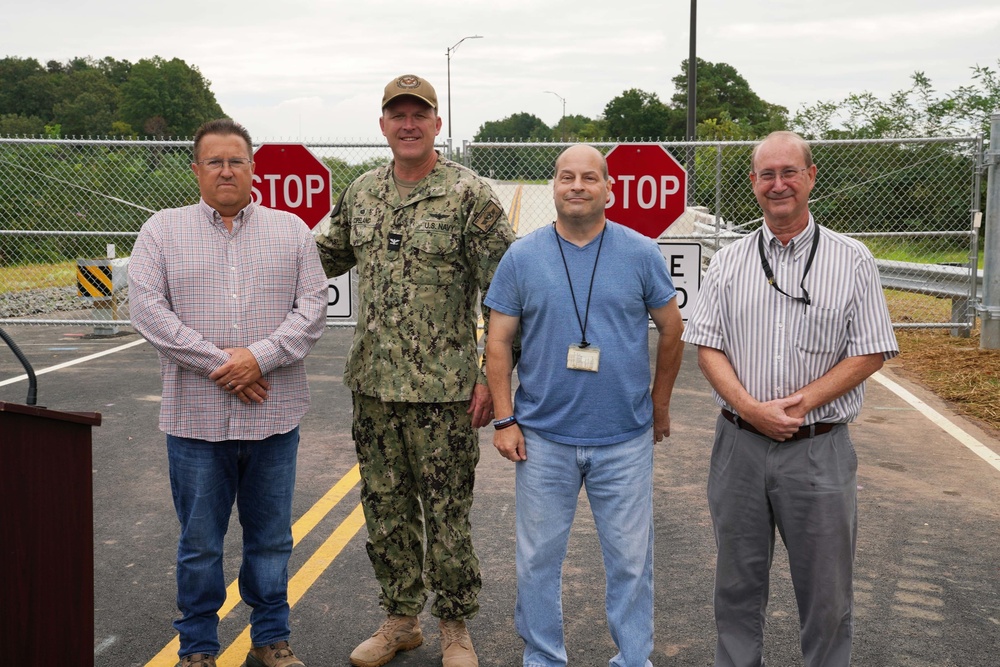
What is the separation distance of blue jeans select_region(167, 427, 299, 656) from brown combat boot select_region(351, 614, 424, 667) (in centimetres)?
31

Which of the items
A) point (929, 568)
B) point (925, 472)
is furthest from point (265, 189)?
point (929, 568)

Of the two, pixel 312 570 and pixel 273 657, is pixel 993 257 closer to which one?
pixel 312 570

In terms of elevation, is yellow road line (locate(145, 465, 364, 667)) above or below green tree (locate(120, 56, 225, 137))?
below

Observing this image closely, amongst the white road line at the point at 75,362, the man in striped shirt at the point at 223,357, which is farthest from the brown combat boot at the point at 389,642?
the white road line at the point at 75,362

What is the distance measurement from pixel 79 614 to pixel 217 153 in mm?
1684

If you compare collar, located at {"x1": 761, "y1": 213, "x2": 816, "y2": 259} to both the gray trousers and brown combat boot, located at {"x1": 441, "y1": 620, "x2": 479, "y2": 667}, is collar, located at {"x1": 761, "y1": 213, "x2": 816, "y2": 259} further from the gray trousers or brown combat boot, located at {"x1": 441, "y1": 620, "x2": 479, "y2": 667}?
brown combat boot, located at {"x1": 441, "y1": 620, "x2": 479, "y2": 667}

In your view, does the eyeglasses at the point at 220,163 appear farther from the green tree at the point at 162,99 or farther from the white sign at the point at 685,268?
the green tree at the point at 162,99

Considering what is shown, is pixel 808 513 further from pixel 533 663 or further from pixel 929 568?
pixel 929 568

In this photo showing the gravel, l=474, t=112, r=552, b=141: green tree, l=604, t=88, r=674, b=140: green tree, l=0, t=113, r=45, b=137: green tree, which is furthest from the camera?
l=474, t=112, r=552, b=141: green tree

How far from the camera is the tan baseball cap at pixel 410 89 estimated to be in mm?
3986

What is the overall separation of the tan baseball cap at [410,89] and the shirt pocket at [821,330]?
5.46 ft

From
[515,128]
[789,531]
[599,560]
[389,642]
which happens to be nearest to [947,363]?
[599,560]

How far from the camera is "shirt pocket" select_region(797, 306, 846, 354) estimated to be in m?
3.34

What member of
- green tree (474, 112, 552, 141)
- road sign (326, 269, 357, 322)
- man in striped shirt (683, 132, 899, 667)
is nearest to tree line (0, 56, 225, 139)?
green tree (474, 112, 552, 141)
